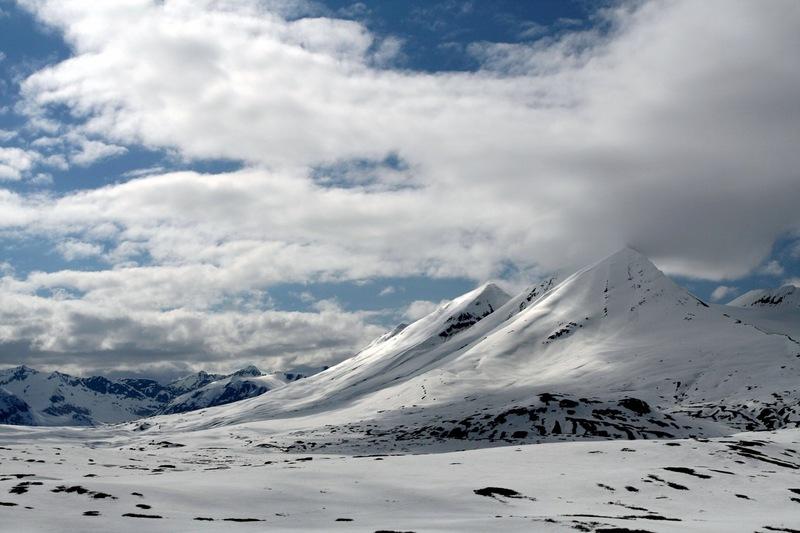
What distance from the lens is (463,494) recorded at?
6656cm

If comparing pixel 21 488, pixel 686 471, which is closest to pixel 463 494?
pixel 686 471

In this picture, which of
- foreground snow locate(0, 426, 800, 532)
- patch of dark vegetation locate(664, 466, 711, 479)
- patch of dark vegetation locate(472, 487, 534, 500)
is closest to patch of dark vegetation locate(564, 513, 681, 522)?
foreground snow locate(0, 426, 800, 532)

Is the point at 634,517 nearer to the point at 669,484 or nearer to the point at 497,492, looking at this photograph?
the point at 497,492

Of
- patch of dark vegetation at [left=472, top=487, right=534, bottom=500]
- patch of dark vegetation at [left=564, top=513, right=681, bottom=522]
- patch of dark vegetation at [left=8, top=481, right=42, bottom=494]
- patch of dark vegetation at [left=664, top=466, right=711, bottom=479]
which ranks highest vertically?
patch of dark vegetation at [left=8, top=481, right=42, bottom=494]

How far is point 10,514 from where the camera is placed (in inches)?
1778

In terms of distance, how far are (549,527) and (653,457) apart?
164ft

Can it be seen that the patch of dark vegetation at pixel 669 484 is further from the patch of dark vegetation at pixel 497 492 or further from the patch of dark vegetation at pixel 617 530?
the patch of dark vegetation at pixel 617 530

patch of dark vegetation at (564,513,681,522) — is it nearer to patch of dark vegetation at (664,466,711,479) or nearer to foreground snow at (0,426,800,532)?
foreground snow at (0,426,800,532)

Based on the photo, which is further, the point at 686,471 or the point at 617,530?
the point at 686,471

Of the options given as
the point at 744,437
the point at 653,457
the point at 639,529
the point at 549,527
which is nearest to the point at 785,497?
the point at 653,457

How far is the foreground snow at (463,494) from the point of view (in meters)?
48.9

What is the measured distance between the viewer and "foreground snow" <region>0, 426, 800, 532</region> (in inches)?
1927

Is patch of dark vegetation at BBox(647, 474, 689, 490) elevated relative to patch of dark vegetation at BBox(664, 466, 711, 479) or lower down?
lower down

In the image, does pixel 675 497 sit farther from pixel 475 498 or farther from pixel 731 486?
pixel 475 498
